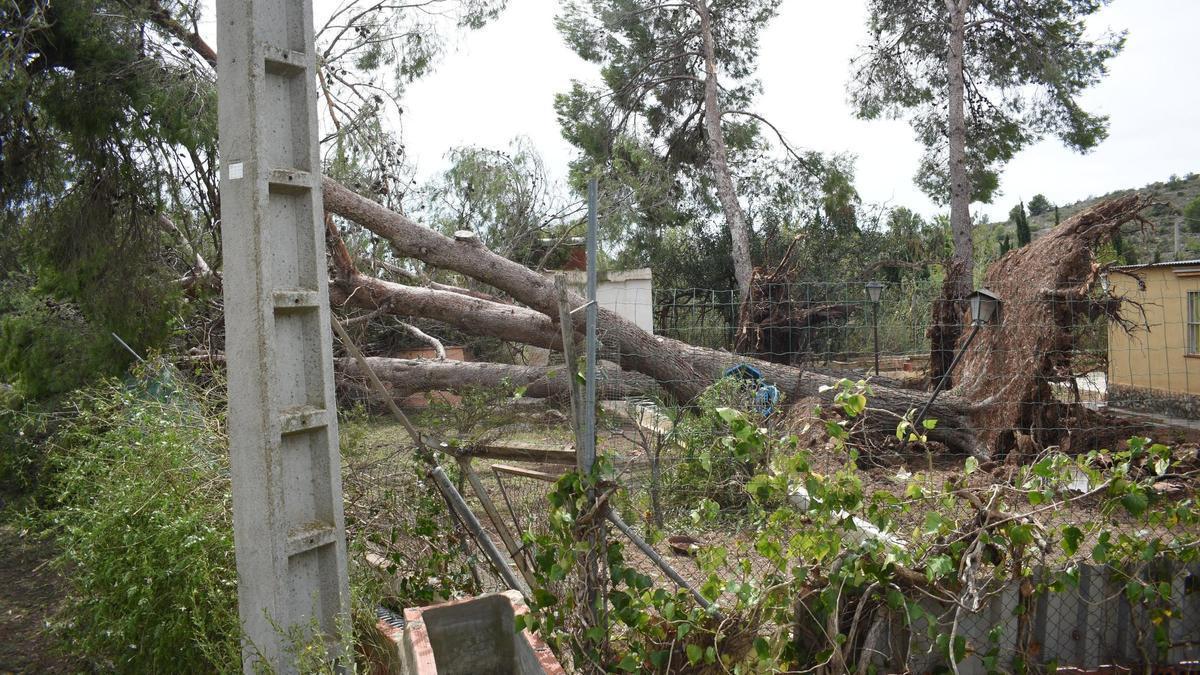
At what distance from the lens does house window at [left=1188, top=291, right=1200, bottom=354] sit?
40.7ft

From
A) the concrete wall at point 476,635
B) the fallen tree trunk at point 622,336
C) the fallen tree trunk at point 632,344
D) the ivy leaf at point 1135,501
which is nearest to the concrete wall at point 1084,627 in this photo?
the ivy leaf at point 1135,501

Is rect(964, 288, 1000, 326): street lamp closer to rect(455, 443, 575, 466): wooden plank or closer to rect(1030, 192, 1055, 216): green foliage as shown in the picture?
rect(455, 443, 575, 466): wooden plank

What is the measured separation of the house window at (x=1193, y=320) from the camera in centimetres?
1241

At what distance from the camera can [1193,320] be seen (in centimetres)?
1246

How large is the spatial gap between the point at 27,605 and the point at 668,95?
57.6 feet

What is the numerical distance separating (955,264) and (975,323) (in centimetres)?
395

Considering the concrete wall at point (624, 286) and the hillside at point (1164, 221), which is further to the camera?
the hillside at point (1164, 221)

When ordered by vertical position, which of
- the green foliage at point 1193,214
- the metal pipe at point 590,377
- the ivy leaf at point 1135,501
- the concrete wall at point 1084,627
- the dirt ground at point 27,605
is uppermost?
the green foliage at point 1193,214

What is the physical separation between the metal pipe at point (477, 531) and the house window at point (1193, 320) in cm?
1242

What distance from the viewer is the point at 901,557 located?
9.07 ft

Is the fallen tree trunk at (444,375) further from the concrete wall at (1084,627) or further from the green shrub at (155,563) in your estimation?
the concrete wall at (1084,627)

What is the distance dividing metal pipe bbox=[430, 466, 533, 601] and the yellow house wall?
11521 mm

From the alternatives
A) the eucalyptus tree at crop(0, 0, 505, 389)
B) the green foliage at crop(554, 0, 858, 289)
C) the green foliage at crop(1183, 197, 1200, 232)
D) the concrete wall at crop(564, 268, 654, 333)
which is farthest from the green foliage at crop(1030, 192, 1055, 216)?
the eucalyptus tree at crop(0, 0, 505, 389)

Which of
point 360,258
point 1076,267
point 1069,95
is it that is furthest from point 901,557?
point 1069,95
